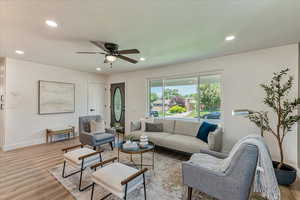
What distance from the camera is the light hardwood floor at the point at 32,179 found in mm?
1979

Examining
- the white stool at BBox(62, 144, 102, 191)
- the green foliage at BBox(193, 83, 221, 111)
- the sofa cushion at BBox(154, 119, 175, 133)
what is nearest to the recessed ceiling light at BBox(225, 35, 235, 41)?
the green foliage at BBox(193, 83, 221, 111)

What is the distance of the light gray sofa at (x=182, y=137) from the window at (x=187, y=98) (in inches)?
21.8

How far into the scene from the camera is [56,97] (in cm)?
461

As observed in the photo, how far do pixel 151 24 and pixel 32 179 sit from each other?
3.29 metres

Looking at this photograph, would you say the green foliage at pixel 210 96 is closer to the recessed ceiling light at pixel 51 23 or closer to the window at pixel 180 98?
the window at pixel 180 98

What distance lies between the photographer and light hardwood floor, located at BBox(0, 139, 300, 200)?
1.98 metres

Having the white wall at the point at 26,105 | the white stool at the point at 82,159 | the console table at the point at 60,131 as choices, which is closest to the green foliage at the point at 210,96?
the white stool at the point at 82,159

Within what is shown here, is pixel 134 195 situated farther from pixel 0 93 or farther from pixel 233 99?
pixel 0 93

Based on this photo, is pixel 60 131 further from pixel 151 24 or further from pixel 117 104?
pixel 151 24

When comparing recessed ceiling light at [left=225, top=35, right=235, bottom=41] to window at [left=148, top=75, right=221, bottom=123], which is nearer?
recessed ceiling light at [left=225, top=35, right=235, bottom=41]

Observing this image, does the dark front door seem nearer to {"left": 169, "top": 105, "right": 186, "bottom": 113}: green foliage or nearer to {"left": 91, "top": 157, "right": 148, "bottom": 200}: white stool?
{"left": 169, "top": 105, "right": 186, "bottom": 113}: green foliage

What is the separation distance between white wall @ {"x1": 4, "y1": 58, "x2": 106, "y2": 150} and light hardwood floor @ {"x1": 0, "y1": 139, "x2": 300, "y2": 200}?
0.56 m

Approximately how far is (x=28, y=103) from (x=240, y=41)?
5.77 m

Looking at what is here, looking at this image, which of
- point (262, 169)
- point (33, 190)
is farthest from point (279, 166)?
point (33, 190)
